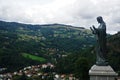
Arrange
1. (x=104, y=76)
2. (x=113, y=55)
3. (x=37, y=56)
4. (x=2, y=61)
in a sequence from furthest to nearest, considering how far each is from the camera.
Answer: (x=37, y=56) → (x=2, y=61) → (x=113, y=55) → (x=104, y=76)

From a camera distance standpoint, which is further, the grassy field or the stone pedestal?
the grassy field

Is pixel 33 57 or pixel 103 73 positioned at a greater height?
pixel 103 73

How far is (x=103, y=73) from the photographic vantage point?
16.2m

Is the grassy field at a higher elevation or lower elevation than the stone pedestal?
lower

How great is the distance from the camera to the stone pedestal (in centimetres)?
1623

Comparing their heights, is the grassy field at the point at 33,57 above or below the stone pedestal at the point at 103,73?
below

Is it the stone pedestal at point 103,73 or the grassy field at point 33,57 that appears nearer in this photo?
the stone pedestal at point 103,73

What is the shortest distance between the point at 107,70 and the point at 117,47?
342 feet

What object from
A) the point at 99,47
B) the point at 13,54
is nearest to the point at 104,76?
the point at 99,47

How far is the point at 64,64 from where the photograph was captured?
125m

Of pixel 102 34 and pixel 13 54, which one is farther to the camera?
pixel 13 54

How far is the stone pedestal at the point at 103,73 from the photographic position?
1623 centimetres

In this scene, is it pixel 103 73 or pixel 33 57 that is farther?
pixel 33 57

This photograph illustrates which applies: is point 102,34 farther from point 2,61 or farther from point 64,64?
point 2,61
